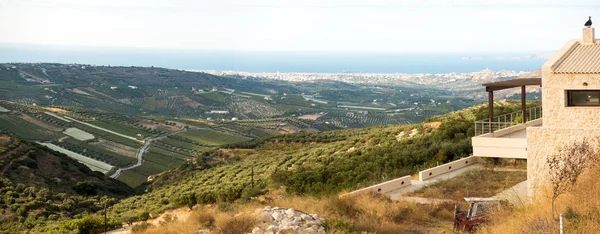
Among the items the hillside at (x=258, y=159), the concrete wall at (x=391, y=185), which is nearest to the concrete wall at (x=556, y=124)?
the concrete wall at (x=391, y=185)

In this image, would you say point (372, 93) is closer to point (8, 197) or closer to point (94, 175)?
point (94, 175)

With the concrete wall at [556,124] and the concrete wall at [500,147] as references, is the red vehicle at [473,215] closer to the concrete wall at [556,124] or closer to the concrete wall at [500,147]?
the concrete wall at [556,124]

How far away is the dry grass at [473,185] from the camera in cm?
1529

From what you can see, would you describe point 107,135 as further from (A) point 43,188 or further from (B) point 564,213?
(B) point 564,213

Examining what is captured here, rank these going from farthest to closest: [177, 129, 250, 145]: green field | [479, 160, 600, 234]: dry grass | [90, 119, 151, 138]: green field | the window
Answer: [177, 129, 250, 145]: green field < [90, 119, 151, 138]: green field < the window < [479, 160, 600, 234]: dry grass

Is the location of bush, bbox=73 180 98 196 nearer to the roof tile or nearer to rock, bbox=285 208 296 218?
rock, bbox=285 208 296 218

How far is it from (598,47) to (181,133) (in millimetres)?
67081

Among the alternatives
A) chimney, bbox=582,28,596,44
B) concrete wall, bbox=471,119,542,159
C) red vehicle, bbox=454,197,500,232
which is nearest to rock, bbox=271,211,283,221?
red vehicle, bbox=454,197,500,232

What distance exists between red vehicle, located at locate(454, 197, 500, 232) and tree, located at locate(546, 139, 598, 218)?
1323mm

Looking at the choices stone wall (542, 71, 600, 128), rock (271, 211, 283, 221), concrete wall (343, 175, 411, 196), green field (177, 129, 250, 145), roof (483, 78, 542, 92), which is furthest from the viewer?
green field (177, 129, 250, 145)

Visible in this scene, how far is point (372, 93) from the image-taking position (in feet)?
656

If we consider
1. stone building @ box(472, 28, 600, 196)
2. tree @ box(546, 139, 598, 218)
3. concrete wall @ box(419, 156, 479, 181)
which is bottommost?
concrete wall @ box(419, 156, 479, 181)

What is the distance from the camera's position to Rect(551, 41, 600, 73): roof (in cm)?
1353

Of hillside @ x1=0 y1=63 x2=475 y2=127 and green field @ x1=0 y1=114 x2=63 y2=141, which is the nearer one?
green field @ x1=0 y1=114 x2=63 y2=141
